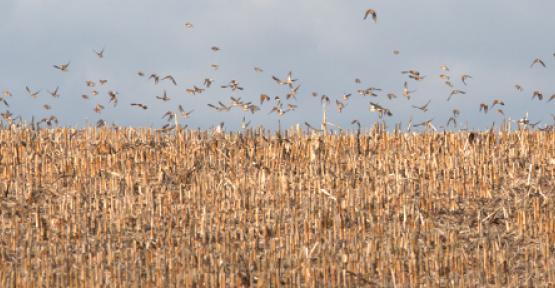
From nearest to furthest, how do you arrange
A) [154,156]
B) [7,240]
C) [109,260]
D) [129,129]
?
1. [109,260]
2. [7,240]
3. [154,156]
4. [129,129]

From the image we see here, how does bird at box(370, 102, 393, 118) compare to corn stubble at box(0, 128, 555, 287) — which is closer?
corn stubble at box(0, 128, 555, 287)

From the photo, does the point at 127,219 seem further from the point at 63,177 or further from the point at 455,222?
the point at 455,222

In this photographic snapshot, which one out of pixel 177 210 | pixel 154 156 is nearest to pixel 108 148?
pixel 154 156

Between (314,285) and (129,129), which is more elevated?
(129,129)

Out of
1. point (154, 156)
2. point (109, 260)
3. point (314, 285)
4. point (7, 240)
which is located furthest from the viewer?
point (154, 156)

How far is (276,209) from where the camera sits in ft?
46.1

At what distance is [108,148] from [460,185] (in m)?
7.05

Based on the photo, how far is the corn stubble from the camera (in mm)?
11523

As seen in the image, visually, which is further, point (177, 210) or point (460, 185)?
point (460, 185)

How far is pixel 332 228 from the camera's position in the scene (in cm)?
1330

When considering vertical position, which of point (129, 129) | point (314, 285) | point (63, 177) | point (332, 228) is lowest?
point (314, 285)

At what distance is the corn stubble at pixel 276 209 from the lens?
1152 cm

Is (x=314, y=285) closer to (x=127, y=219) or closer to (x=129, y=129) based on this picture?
(x=127, y=219)

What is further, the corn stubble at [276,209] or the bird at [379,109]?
the bird at [379,109]
